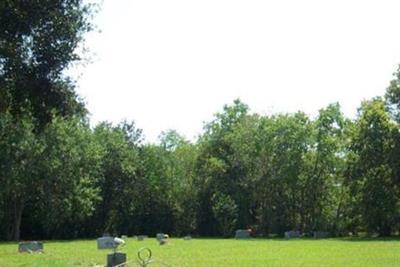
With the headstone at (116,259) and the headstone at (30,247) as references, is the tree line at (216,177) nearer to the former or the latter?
the headstone at (30,247)

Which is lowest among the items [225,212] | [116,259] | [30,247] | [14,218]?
[116,259]

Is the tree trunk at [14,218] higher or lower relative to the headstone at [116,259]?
higher

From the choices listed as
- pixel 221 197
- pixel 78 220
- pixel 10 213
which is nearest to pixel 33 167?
pixel 10 213

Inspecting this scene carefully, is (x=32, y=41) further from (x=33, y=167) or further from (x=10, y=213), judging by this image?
(x=10, y=213)

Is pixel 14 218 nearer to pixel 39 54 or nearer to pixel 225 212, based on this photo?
pixel 225 212

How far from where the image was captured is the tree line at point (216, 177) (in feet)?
160

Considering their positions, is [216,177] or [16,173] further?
[216,177]

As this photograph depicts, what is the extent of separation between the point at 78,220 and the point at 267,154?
19.2 meters

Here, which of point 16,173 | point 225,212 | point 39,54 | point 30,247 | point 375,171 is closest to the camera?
point 39,54

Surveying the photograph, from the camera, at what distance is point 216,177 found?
60.9 metres

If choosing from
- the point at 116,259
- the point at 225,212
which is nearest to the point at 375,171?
the point at 225,212

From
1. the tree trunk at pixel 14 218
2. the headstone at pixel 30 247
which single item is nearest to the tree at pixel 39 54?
the headstone at pixel 30 247

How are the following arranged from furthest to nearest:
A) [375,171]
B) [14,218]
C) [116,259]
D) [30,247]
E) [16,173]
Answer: [14,218]
[375,171]
[16,173]
[30,247]
[116,259]

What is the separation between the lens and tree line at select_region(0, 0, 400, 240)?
4872 centimetres
